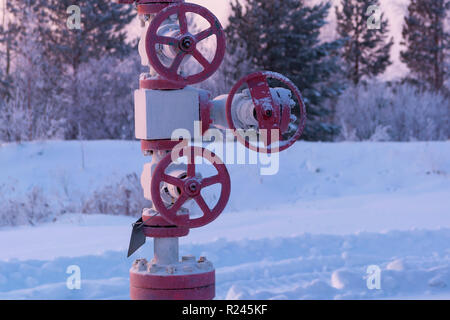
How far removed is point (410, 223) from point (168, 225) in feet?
11.1

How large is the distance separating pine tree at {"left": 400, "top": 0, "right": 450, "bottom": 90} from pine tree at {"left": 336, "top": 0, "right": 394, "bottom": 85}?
0.86m

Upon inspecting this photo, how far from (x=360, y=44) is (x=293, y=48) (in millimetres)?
8457

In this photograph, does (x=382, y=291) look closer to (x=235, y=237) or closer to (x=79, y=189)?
(x=235, y=237)

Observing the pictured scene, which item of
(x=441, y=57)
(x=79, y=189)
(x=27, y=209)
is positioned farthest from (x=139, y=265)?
(x=441, y=57)

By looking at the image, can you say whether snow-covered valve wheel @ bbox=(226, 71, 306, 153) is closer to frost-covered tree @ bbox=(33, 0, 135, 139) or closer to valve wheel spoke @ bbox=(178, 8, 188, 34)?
valve wheel spoke @ bbox=(178, 8, 188, 34)

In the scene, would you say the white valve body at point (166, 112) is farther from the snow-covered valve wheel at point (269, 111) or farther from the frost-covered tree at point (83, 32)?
the frost-covered tree at point (83, 32)

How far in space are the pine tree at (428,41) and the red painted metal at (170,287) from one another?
958 inches

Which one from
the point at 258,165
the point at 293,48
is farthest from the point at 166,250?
the point at 293,48

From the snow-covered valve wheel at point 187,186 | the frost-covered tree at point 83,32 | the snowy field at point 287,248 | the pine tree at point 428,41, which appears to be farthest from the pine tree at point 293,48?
the snow-covered valve wheel at point 187,186

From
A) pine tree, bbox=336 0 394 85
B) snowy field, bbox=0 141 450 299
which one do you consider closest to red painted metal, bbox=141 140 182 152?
snowy field, bbox=0 141 450 299

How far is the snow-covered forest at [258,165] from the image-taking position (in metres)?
4.30

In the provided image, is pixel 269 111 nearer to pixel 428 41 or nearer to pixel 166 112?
pixel 166 112

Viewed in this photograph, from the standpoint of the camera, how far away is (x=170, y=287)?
2930 millimetres

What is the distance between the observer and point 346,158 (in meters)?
10.9
